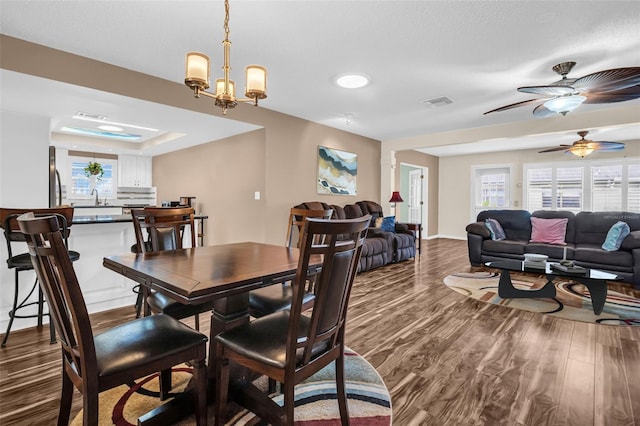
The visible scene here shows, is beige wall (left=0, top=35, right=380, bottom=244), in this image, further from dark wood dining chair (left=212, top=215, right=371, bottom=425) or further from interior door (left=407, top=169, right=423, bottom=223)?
dark wood dining chair (left=212, top=215, right=371, bottom=425)

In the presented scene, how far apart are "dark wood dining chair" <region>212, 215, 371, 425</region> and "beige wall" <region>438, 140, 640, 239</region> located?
825cm

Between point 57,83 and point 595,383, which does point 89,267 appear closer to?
point 57,83

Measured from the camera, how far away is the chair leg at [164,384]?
5.65 feet

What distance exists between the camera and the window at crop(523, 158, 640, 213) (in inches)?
264

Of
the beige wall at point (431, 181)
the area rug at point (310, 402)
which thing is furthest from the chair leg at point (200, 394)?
the beige wall at point (431, 181)

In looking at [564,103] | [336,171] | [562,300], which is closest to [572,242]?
[562,300]

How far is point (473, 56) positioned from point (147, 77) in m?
3.31

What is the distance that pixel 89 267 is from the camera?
3117mm

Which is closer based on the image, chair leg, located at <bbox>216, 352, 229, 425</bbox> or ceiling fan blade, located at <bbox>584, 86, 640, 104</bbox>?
chair leg, located at <bbox>216, 352, 229, 425</bbox>

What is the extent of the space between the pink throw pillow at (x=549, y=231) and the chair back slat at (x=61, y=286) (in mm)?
6050

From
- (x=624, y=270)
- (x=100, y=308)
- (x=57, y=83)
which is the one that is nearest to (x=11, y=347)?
(x=100, y=308)

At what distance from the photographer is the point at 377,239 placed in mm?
5223

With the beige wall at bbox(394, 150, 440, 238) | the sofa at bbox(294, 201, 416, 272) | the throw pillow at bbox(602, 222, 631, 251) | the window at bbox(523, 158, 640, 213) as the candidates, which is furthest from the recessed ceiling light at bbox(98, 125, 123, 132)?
the window at bbox(523, 158, 640, 213)

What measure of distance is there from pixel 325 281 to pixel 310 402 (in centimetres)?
95
